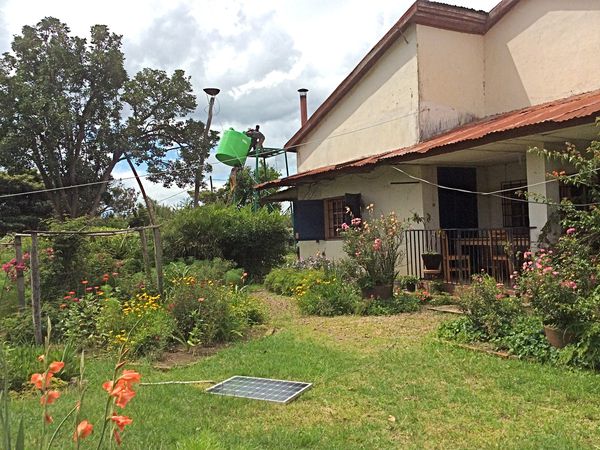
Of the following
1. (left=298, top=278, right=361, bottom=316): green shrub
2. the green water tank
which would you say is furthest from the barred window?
the green water tank

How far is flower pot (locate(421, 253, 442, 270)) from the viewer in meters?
10.1

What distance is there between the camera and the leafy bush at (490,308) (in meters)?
6.27

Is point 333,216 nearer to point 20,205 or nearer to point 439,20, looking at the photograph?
point 439,20

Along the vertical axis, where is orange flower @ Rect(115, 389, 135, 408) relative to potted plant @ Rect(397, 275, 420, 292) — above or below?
above

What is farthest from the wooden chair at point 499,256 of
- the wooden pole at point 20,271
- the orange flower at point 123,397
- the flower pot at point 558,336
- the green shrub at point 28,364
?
the orange flower at point 123,397

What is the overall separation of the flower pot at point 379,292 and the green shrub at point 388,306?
0.38 ft

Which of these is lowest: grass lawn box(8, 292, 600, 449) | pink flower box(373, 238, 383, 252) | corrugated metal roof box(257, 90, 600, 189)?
grass lawn box(8, 292, 600, 449)

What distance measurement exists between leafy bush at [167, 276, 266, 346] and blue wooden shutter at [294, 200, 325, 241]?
6.85 meters

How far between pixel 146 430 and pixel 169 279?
598cm

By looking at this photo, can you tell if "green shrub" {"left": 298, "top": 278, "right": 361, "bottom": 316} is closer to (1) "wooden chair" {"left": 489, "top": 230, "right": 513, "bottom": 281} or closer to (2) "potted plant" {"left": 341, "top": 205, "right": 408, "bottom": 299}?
(2) "potted plant" {"left": 341, "top": 205, "right": 408, "bottom": 299}

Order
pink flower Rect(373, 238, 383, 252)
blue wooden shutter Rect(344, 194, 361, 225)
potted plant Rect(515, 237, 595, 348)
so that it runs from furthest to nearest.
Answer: blue wooden shutter Rect(344, 194, 361, 225) → pink flower Rect(373, 238, 383, 252) → potted plant Rect(515, 237, 595, 348)

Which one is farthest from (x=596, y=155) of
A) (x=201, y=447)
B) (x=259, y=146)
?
(x=259, y=146)

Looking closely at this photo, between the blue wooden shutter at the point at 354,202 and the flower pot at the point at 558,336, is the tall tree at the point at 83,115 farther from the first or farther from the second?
the flower pot at the point at 558,336

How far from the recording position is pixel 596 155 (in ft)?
19.3
